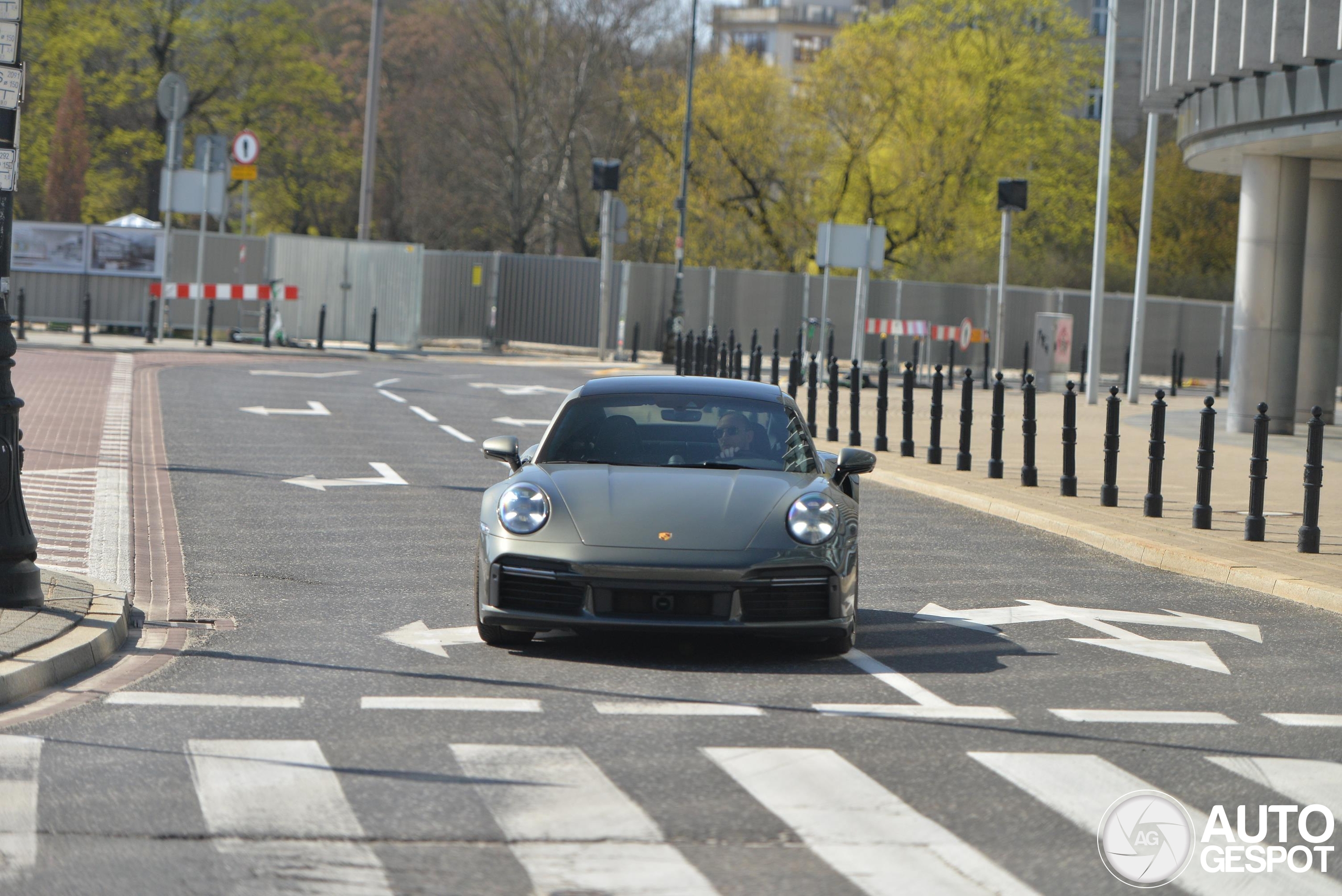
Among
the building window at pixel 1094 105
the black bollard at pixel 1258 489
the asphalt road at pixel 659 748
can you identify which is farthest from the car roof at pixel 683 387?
the building window at pixel 1094 105

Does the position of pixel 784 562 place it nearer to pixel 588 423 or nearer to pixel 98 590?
pixel 588 423

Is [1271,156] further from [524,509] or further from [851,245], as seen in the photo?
[524,509]

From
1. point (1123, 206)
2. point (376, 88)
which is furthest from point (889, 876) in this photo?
point (1123, 206)

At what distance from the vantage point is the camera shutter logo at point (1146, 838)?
4.86 metres

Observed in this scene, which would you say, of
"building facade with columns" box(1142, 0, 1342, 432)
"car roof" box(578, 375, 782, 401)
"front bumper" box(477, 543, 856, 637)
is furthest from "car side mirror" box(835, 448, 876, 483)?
"building facade with columns" box(1142, 0, 1342, 432)

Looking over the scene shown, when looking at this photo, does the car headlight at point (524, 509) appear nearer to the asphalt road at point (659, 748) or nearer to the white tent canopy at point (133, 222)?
the asphalt road at point (659, 748)

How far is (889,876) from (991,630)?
4371 millimetres

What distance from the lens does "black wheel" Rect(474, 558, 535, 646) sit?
7957 mm

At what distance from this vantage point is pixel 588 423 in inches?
350

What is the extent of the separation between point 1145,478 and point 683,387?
8675 mm

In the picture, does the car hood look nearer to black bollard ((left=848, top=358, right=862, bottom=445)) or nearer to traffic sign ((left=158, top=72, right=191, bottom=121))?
black bollard ((left=848, top=358, right=862, bottom=445))

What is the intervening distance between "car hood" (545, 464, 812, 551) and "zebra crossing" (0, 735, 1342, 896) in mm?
1668

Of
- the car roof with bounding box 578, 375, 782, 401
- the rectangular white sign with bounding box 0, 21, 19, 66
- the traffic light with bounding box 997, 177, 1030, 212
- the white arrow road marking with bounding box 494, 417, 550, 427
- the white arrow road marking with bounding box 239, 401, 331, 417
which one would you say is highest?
the traffic light with bounding box 997, 177, 1030, 212

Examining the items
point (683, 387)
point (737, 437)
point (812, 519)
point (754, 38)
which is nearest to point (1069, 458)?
point (683, 387)
